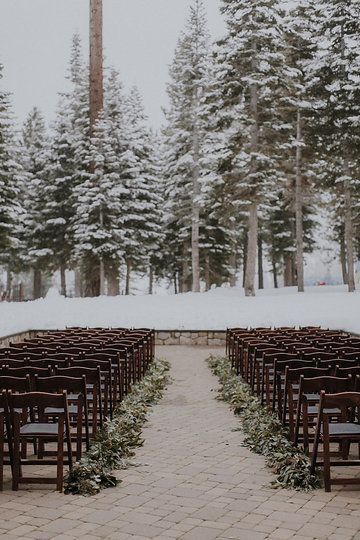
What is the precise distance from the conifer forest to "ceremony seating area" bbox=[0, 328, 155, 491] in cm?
1819

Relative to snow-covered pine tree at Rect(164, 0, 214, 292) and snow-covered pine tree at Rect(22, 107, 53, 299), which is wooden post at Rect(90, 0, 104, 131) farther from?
snow-covered pine tree at Rect(22, 107, 53, 299)

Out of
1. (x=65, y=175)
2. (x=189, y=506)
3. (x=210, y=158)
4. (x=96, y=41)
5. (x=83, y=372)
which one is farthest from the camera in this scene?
(x=65, y=175)

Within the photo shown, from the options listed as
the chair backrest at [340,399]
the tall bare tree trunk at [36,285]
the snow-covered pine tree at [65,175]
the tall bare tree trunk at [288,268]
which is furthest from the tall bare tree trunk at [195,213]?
the chair backrest at [340,399]

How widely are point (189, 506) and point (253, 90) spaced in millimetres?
25861

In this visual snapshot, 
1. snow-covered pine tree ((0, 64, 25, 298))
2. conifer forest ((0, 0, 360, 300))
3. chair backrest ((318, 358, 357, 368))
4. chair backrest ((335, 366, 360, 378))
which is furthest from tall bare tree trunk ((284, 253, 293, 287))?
chair backrest ((335, 366, 360, 378))

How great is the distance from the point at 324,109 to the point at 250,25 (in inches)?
212

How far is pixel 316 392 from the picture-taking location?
785 cm

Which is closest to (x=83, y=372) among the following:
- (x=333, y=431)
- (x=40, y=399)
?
(x=40, y=399)

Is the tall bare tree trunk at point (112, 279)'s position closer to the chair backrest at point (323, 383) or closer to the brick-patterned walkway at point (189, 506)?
the brick-patterned walkway at point (189, 506)

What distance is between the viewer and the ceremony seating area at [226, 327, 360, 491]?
19.4 feet

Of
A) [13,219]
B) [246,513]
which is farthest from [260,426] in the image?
[13,219]

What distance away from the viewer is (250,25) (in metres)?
27.6

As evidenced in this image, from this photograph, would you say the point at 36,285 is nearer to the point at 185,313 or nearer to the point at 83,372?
the point at 185,313

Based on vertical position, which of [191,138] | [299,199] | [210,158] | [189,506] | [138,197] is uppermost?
[191,138]
